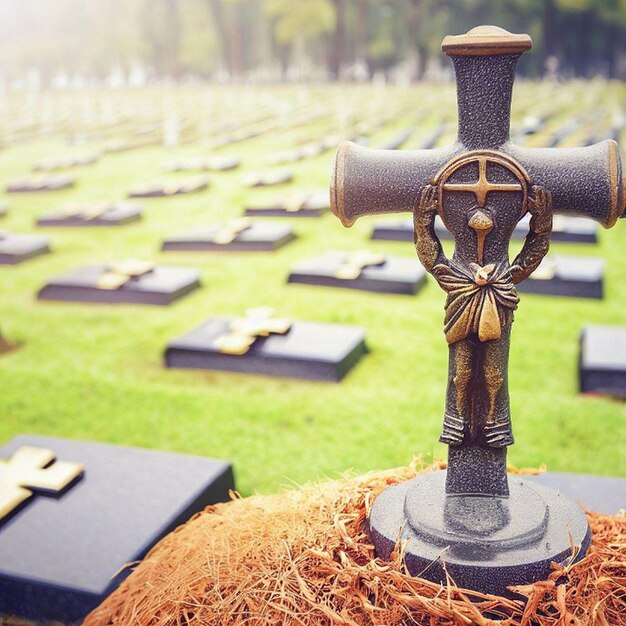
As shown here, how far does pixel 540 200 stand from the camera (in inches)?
70.4

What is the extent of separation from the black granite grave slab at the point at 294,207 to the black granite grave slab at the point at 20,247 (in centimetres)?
248

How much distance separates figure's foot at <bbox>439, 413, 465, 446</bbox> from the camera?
1954 millimetres

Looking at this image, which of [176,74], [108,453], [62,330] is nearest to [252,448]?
[108,453]

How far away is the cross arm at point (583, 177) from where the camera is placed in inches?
69.7

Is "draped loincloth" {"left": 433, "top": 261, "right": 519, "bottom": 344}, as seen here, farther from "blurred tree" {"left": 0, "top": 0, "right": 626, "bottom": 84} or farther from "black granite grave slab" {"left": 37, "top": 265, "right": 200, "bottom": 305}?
"blurred tree" {"left": 0, "top": 0, "right": 626, "bottom": 84}

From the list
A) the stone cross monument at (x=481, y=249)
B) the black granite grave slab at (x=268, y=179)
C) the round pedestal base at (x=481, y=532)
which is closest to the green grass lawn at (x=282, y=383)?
the round pedestal base at (x=481, y=532)

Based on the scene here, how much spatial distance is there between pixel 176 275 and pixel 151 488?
3494 millimetres

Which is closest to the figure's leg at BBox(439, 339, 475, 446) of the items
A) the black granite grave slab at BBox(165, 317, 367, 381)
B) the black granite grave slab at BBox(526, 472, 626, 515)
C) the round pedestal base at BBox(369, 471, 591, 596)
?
the round pedestal base at BBox(369, 471, 591, 596)

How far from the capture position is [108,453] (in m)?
3.19

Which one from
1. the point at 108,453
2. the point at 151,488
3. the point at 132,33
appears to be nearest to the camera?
the point at 151,488

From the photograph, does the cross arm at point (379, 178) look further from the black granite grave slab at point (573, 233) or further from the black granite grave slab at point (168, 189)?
the black granite grave slab at point (168, 189)

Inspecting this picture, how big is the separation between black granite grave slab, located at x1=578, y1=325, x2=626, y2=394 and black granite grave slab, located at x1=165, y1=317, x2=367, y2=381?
1361 mm

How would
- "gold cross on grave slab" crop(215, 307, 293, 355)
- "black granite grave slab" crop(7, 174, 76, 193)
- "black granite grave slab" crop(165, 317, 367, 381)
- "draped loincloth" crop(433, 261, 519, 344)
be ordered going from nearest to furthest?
1. "draped loincloth" crop(433, 261, 519, 344)
2. "black granite grave slab" crop(165, 317, 367, 381)
3. "gold cross on grave slab" crop(215, 307, 293, 355)
4. "black granite grave slab" crop(7, 174, 76, 193)

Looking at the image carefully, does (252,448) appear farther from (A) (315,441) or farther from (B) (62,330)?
(B) (62,330)
